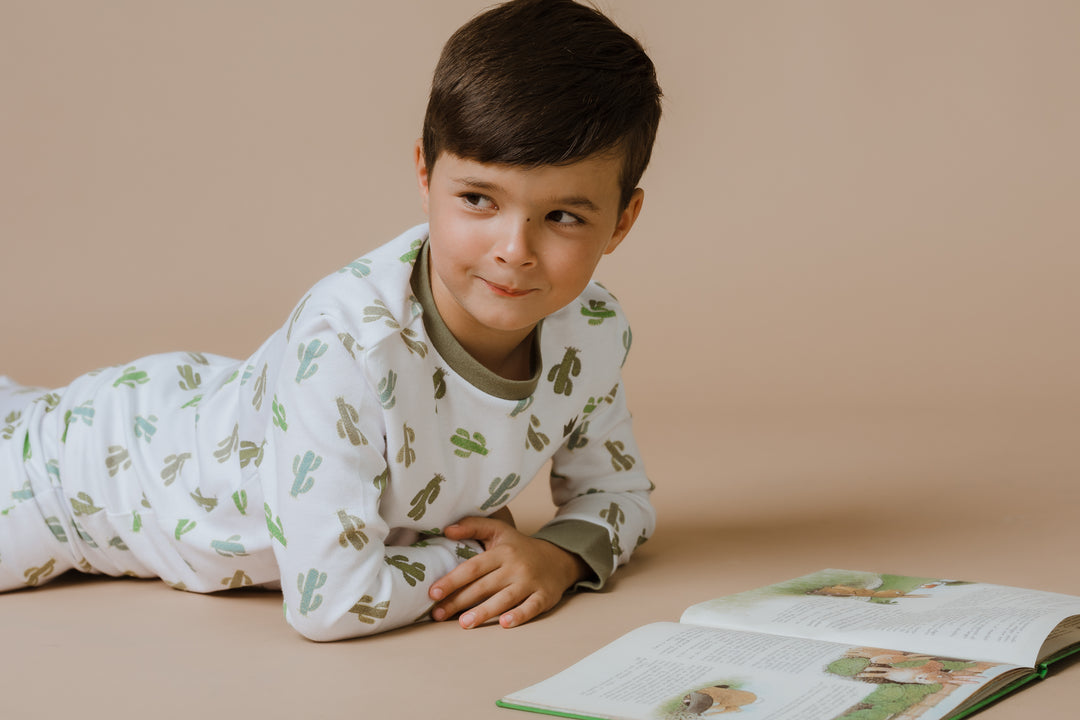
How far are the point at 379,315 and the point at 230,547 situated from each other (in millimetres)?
395

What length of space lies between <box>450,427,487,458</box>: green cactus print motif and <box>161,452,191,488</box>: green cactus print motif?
413 millimetres

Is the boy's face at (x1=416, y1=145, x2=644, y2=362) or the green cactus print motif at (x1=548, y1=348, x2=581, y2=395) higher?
the boy's face at (x1=416, y1=145, x2=644, y2=362)

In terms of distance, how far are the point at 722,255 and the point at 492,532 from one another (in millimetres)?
1819

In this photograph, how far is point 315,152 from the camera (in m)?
3.38

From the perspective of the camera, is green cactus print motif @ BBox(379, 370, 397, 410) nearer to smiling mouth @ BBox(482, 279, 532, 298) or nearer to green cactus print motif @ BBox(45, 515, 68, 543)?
smiling mouth @ BBox(482, 279, 532, 298)

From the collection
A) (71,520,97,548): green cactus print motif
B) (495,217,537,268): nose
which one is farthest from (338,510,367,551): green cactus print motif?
(71,520,97,548): green cactus print motif

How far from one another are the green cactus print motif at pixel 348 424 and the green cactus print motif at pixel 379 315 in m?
0.10

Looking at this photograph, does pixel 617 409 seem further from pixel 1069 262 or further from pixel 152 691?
pixel 1069 262

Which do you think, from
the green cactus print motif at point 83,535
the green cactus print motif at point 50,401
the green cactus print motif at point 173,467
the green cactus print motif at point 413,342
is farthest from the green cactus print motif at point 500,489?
the green cactus print motif at point 50,401

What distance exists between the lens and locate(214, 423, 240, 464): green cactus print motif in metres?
1.74

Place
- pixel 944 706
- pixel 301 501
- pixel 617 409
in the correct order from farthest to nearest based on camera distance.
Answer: pixel 617 409, pixel 301 501, pixel 944 706

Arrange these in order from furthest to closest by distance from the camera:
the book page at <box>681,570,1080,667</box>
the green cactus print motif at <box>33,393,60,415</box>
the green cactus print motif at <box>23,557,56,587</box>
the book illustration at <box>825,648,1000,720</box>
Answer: the green cactus print motif at <box>33,393,60,415</box> < the green cactus print motif at <box>23,557,56,587</box> < the book page at <box>681,570,1080,667</box> < the book illustration at <box>825,648,1000,720</box>

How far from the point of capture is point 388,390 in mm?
1501

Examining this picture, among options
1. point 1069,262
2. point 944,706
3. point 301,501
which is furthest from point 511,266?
point 1069,262
